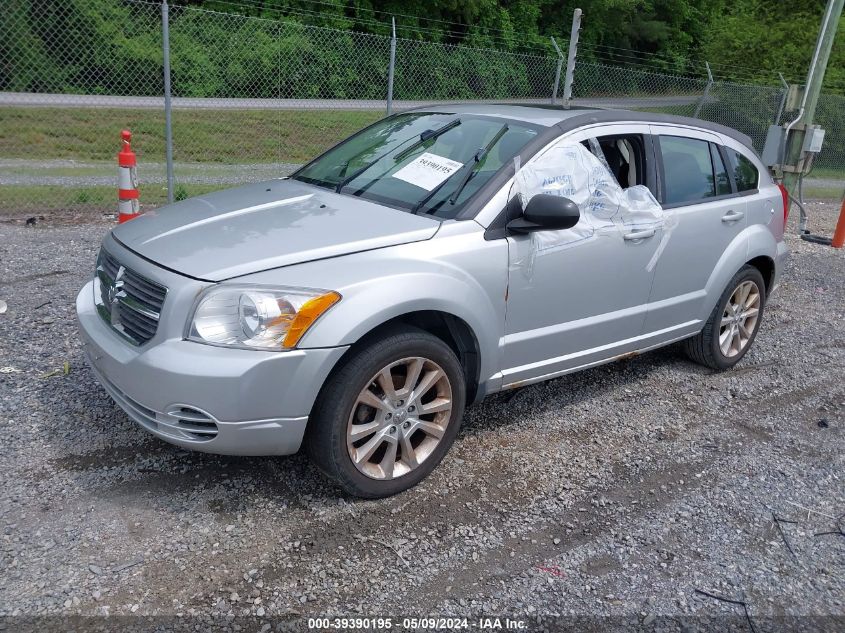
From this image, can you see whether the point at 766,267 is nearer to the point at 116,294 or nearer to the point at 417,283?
the point at 417,283

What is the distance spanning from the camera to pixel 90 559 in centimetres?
288

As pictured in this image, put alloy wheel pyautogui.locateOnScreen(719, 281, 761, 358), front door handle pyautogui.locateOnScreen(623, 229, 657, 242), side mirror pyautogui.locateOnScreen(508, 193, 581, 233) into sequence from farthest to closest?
alloy wheel pyautogui.locateOnScreen(719, 281, 761, 358) < front door handle pyautogui.locateOnScreen(623, 229, 657, 242) < side mirror pyautogui.locateOnScreen(508, 193, 581, 233)

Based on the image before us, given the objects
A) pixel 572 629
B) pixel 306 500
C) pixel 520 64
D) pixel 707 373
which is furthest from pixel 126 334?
pixel 520 64

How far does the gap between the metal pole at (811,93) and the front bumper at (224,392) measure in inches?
346

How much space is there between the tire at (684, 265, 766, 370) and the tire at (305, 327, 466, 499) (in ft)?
7.87

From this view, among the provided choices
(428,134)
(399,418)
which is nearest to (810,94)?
(428,134)

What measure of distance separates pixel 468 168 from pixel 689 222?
5.25 feet

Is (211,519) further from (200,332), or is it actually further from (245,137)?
(245,137)

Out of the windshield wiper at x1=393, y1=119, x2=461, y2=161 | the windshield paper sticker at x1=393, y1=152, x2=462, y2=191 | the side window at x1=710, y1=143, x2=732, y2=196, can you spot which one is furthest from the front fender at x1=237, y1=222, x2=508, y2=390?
the side window at x1=710, y1=143, x2=732, y2=196

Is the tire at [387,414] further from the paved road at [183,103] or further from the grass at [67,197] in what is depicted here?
the paved road at [183,103]

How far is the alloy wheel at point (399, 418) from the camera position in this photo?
3.28 meters

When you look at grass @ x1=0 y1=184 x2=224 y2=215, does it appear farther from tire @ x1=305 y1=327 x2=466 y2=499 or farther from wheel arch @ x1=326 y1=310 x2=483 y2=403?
tire @ x1=305 y1=327 x2=466 y2=499

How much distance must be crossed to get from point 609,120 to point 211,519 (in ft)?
10.1

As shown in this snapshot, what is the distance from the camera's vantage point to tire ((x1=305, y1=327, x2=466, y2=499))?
10.3 feet
